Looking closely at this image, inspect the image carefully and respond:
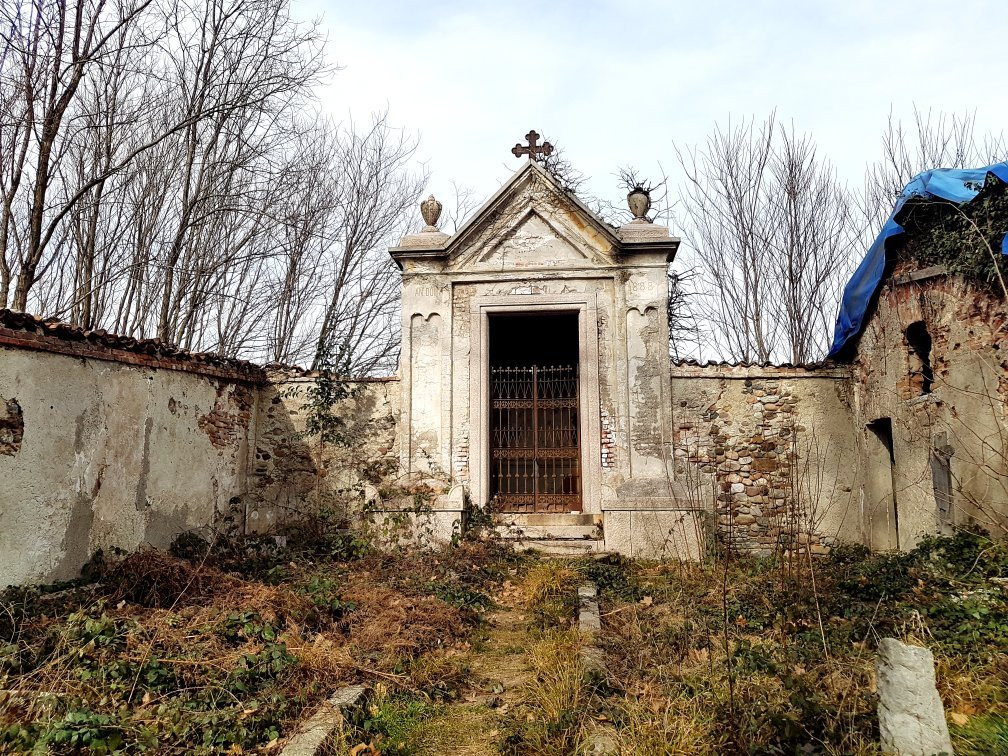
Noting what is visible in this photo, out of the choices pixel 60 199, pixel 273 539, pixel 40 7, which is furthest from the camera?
pixel 60 199

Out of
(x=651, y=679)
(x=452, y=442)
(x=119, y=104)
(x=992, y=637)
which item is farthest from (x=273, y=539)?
(x=992, y=637)

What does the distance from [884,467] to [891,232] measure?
122 inches

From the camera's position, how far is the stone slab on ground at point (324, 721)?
3.72m

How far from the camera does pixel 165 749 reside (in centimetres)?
365

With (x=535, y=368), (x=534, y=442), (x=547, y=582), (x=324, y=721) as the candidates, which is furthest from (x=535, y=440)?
(x=324, y=721)

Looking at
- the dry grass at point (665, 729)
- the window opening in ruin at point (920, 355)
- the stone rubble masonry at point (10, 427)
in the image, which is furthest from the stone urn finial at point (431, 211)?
the dry grass at point (665, 729)

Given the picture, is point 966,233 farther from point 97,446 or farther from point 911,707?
point 97,446

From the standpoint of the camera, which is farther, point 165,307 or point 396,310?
point 396,310

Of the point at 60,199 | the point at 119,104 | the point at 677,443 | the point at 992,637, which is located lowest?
the point at 992,637

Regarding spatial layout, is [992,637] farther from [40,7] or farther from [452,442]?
[40,7]

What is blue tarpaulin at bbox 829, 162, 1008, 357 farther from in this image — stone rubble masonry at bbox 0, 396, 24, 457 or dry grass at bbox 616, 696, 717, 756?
stone rubble masonry at bbox 0, 396, 24, 457

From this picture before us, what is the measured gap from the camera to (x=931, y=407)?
7.61m

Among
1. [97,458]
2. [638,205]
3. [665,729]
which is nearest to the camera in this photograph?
[665,729]

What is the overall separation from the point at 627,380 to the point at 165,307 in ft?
28.4
